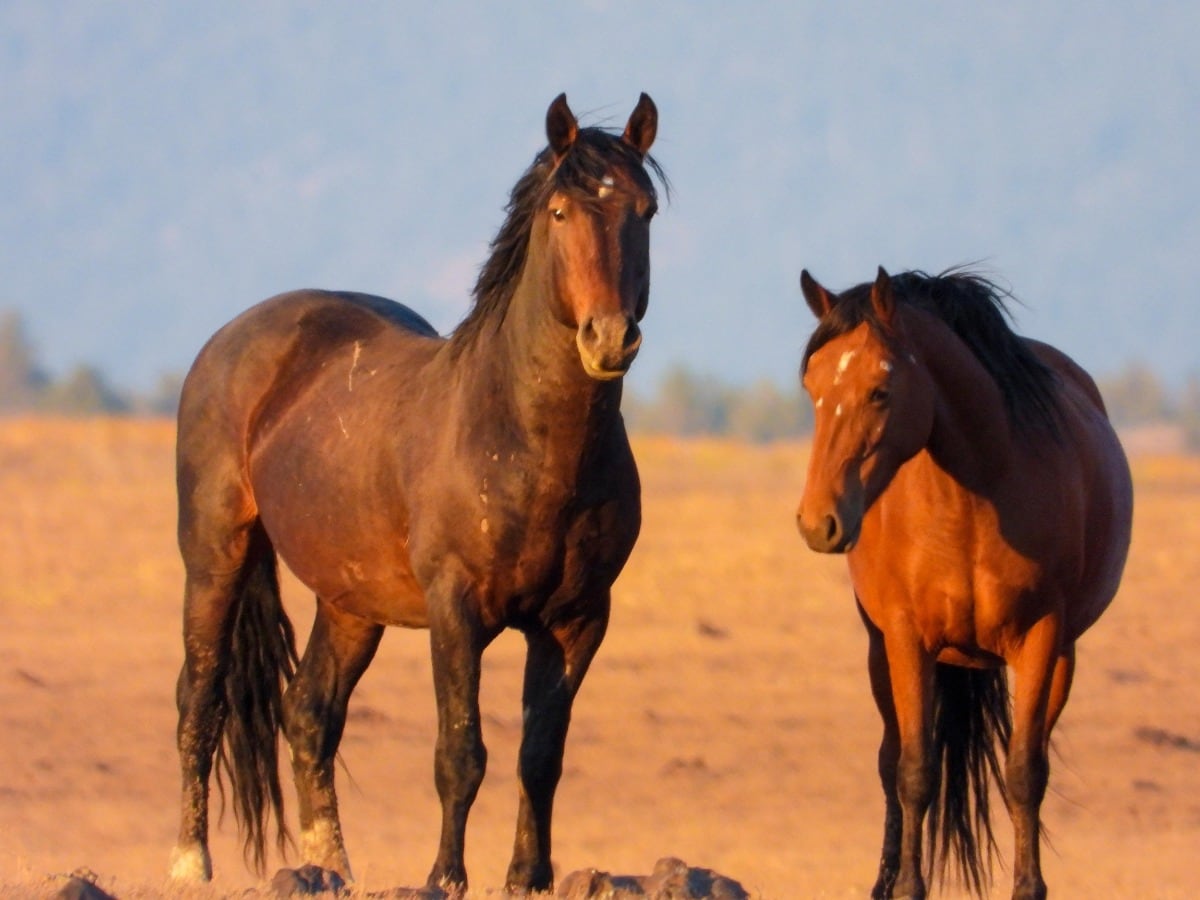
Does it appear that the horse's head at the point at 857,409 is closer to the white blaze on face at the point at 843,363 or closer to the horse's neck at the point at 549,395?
the white blaze on face at the point at 843,363

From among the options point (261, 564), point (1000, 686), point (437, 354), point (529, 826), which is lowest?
point (529, 826)

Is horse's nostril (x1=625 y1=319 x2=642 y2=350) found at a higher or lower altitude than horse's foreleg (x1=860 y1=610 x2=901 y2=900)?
higher

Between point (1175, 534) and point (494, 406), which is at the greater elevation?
point (1175, 534)

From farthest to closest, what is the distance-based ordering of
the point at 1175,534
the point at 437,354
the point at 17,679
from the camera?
the point at 1175,534, the point at 17,679, the point at 437,354

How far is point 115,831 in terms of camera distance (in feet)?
30.6

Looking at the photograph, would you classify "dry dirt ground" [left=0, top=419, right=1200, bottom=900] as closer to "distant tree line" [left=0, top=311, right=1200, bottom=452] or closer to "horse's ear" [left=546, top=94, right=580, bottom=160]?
"horse's ear" [left=546, top=94, right=580, bottom=160]

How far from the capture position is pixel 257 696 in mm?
7629

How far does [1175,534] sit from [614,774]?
1172 cm

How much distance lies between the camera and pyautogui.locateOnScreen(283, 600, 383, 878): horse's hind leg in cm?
726

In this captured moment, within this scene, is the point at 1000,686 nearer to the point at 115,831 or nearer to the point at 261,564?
the point at 261,564

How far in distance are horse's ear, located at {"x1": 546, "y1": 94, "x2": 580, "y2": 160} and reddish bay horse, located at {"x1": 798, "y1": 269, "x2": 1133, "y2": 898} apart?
92cm

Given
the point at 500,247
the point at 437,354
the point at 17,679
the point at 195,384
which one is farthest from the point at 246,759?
the point at 17,679

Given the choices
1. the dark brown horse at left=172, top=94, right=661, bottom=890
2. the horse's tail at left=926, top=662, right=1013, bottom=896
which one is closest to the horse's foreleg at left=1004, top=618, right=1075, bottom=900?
the horse's tail at left=926, top=662, right=1013, bottom=896

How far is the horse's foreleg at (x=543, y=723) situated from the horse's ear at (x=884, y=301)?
48.2 inches
